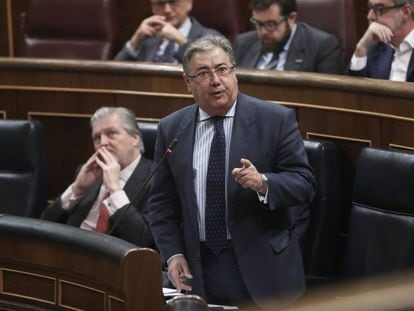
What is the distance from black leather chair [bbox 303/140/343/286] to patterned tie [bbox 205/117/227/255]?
1.22 ft

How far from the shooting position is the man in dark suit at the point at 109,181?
1614 millimetres

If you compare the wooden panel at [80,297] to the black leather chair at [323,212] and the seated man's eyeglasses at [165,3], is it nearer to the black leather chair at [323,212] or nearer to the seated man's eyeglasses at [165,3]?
the black leather chair at [323,212]

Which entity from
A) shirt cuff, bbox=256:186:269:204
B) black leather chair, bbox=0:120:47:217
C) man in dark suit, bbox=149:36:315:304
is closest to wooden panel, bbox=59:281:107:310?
man in dark suit, bbox=149:36:315:304

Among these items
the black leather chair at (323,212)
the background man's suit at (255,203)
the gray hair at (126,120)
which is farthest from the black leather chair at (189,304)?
the gray hair at (126,120)

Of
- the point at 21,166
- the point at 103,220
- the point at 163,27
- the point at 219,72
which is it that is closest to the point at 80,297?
the point at 219,72

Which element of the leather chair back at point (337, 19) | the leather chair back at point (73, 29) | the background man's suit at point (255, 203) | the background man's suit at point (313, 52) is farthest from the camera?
the leather chair back at point (73, 29)

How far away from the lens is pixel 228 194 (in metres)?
1.22

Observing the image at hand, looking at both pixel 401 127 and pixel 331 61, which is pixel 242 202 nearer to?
pixel 401 127

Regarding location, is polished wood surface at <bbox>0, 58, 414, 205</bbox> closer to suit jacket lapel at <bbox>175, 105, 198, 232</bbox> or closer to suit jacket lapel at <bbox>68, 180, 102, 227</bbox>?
suit jacket lapel at <bbox>68, 180, 102, 227</bbox>

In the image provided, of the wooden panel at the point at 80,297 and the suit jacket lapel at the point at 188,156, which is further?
the suit jacket lapel at the point at 188,156

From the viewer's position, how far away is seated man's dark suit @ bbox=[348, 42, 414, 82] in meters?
1.74

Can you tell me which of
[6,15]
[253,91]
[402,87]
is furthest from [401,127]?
[6,15]

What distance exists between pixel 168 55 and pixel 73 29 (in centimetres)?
43

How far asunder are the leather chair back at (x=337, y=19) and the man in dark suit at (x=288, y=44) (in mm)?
138
